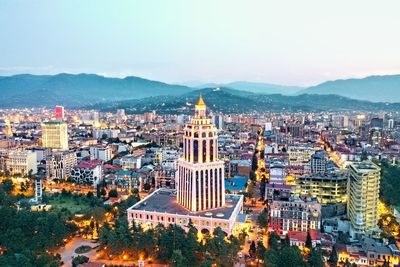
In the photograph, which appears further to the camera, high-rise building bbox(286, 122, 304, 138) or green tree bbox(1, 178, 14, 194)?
high-rise building bbox(286, 122, 304, 138)

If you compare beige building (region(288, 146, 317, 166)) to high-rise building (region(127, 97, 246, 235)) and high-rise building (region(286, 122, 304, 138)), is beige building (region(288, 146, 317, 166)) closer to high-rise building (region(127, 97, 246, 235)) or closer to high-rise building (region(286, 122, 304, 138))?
high-rise building (region(286, 122, 304, 138))

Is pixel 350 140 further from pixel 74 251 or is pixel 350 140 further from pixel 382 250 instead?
pixel 74 251

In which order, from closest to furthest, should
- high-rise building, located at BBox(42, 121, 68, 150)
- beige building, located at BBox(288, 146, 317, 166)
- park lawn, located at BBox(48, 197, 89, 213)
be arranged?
park lawn, located at BBox(48, 197, 89, 213) → beige building, located at BBox(288, 146, 317, 166) → high-rise building, located at BBox(42, 121, 68, 150)

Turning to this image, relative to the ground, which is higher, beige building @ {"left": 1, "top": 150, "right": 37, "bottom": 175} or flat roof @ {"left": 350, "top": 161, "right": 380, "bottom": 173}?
flat roof @ {"left": 350, "top": 161, "right": 380, "bottom": 173}

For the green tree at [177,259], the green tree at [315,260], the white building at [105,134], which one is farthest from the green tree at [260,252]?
the white building at [105,134]

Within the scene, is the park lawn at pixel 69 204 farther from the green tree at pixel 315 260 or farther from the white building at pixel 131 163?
the green tree at pixel 315 260

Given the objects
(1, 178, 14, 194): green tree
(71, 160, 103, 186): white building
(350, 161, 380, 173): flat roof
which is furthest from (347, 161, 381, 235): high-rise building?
(1, 178, 14, 194): green tree

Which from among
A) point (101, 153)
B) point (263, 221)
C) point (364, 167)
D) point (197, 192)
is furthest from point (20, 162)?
point (364, 167)
